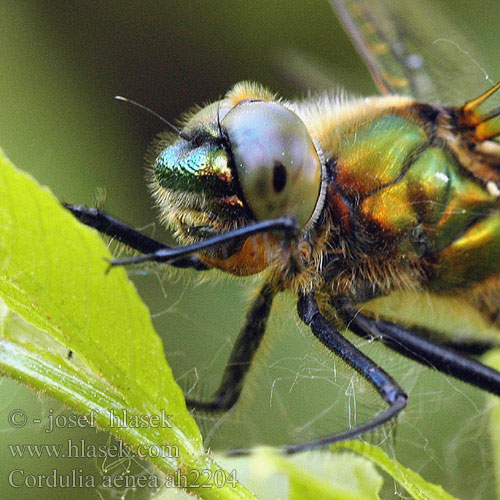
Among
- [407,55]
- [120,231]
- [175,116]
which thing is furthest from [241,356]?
[175,116]

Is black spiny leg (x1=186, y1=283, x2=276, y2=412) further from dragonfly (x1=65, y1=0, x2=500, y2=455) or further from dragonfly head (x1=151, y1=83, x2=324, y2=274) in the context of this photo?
dragonfly head (x1=151, y1=83, x2=324, y2=274)

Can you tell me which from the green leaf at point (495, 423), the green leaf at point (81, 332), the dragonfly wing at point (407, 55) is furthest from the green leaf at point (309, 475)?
the dragonfly wing at point (407, 55)

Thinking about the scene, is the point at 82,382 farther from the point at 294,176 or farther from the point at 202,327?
the point at 202,327

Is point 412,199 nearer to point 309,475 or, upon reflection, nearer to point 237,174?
point 237,174

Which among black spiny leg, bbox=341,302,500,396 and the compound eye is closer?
the compound eye

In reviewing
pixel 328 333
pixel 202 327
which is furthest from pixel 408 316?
pixel 202 327

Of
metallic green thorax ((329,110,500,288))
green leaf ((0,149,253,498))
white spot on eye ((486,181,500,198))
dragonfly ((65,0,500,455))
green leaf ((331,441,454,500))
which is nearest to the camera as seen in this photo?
green leaf ((0,149,253,498))

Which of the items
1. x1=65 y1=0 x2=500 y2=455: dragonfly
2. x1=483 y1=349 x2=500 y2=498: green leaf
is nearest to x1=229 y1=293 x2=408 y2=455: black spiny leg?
x1=65 y1=0 x2=500 y2=455: dragonfly

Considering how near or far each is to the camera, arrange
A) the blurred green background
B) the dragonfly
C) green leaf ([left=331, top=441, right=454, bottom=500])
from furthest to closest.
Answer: the blurred green background, the dragonfly, green leaf ([left=331, top=441, right=454, bottom=500])
